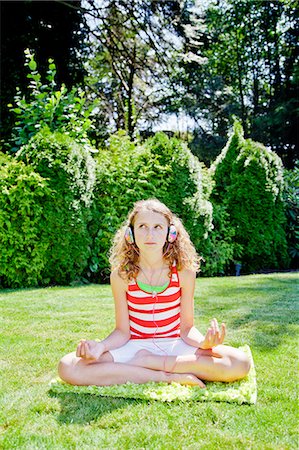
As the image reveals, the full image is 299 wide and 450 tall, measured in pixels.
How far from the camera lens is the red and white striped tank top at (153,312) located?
9.05ft

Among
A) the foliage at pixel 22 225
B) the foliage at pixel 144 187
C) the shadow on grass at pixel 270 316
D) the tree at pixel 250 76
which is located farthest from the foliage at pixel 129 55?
the shadow on grass at pixel 270 316

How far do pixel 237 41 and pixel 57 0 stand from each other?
13036 mm

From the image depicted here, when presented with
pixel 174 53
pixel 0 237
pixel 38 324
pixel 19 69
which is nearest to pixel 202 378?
pixel 38 324

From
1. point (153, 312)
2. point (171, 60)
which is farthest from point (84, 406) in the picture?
point (171, 60)

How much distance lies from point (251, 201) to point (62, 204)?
3.38 metres

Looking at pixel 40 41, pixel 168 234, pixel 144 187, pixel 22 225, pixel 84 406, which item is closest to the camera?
pixel 84 406

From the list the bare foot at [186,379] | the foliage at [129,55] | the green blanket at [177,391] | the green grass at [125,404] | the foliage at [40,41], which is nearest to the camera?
the green grass at [125,404]

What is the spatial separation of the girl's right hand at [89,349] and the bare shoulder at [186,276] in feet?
2.01

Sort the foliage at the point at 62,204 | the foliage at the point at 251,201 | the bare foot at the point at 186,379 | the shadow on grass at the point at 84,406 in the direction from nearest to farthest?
1. the shadow on grass at the point at 84,406
2. the bare foot at the point at 186,379
3. the foliage at the point at 62,204
4. the foliage at the point at 251,201

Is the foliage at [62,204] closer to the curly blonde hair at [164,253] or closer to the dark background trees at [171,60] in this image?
the curly blonde hair at [164,253]

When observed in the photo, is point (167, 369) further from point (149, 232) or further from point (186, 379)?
point (149, 232)

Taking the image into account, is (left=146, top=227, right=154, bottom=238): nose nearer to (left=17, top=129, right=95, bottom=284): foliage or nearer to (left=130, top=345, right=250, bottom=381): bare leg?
(left=130, top=345, right=250, bottom=381): bare leg

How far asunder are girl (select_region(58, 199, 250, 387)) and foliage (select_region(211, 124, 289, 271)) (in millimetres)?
5187

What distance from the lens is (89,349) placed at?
7.91 ft
